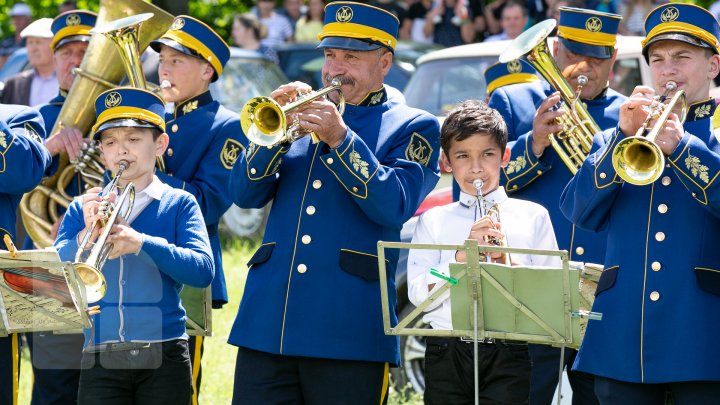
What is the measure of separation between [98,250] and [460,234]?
4.55 ft

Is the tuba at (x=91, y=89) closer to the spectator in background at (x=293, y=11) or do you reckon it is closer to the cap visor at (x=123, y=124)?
the cap visor at (x=123, y=124)

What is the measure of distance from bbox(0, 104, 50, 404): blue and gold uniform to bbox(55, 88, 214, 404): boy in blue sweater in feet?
1.54

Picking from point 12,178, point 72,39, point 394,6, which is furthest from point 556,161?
point 394,6

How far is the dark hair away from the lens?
17.8 feet

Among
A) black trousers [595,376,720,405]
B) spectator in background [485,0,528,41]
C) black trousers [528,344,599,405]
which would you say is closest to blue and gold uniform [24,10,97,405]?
black trousers [528,344,599,405]

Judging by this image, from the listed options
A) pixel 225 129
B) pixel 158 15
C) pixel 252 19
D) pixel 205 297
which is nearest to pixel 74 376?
pixel 205 297

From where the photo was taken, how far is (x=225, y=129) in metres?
6.36

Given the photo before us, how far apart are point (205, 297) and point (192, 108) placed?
38.2 inches

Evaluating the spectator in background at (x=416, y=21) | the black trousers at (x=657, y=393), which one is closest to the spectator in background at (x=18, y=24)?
the spectator in background at (x=416, y=21)

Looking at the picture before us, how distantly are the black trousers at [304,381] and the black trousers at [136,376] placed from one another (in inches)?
10.2

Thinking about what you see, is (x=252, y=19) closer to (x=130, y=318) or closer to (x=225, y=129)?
(x=225, y=129)

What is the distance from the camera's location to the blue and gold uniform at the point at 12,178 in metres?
5.91

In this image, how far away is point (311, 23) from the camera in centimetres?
1805

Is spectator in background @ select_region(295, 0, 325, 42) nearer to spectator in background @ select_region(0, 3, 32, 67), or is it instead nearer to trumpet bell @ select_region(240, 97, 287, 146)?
spectator in background @ select_region(0, 3, 32, 67)
